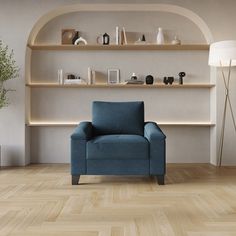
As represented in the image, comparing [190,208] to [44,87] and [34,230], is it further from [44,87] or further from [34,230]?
[44,87]

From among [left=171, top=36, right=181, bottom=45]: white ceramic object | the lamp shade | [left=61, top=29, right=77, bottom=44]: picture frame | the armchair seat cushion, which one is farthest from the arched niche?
the armchair seat cushion

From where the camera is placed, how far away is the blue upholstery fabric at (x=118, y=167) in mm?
4094

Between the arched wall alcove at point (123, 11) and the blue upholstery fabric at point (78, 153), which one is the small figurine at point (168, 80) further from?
the blue upholstery fabric at point (78, 153)

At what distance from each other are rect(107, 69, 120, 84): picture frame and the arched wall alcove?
257mm

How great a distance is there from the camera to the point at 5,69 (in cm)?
516

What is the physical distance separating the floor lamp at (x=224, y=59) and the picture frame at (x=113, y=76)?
142 centimetres

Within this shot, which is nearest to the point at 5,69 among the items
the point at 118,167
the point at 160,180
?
the point at 118,167

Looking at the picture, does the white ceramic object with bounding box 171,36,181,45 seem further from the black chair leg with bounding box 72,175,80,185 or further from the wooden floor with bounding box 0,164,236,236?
the black chair leg with bounding box 72,175,80,185

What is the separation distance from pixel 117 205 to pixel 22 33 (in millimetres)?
3386

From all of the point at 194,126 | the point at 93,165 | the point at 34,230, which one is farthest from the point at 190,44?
the point at 34,230

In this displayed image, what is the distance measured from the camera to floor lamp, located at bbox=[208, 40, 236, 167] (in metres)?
4.91

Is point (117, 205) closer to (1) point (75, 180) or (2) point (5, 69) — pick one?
(1) point (75, 180)

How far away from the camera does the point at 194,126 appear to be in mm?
5816

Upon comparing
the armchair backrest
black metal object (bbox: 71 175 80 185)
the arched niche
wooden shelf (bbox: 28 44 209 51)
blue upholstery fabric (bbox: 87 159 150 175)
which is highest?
the arched niche
